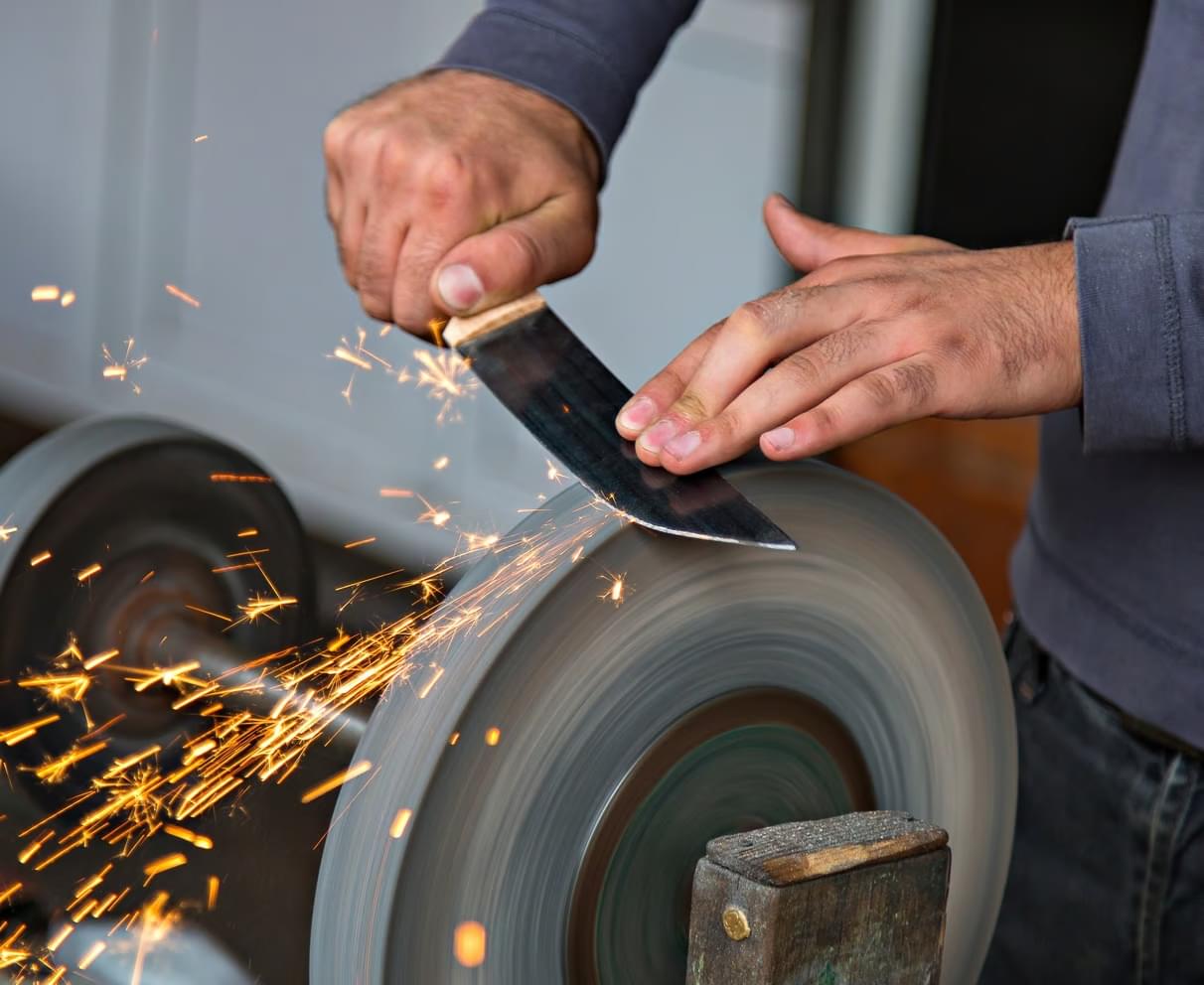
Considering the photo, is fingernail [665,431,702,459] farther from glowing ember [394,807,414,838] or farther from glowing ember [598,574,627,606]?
glowing ember [394,807,414,838]

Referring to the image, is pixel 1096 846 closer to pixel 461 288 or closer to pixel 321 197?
pixel 461 288

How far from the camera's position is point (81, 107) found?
11.9ft

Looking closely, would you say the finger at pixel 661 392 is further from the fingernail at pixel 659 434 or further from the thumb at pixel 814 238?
the thumb at pixel 814 238

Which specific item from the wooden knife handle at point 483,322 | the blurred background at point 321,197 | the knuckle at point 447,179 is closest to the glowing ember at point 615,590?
the wooden knife handle at point 483,322

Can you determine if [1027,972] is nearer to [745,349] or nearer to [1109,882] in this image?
[1109,882]

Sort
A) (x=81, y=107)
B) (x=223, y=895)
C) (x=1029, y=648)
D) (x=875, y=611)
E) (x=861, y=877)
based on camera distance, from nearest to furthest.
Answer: (x=861, y=877) → (x=875, y=611) → (x=1029, y=648) → (x=223, y=895) → (x=81, y=107)

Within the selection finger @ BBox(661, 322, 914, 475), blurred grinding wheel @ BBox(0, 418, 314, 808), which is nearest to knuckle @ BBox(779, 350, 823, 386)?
finger @ BBox(661, 322, 914, 475)

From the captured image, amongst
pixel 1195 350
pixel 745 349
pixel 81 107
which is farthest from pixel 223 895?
pixel 81 107

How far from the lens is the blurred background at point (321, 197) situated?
108 inches

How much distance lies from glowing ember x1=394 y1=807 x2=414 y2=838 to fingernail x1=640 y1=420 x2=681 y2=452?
8.9 inches

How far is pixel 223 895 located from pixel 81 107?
271 cm

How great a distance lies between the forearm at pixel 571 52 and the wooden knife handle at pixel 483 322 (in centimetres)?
21

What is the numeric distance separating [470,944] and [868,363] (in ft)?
1.19

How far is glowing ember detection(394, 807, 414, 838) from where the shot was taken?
0.76 meters
